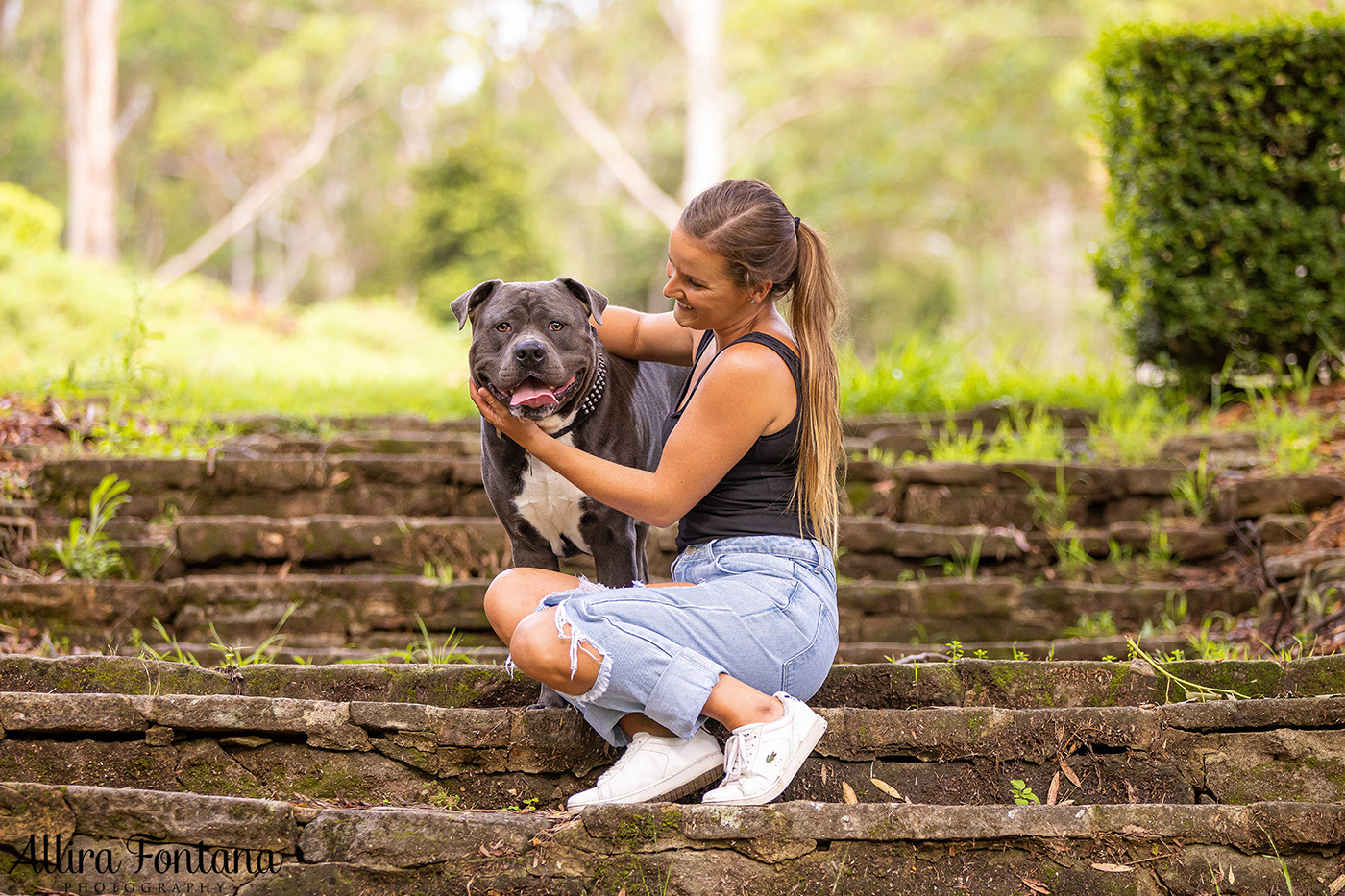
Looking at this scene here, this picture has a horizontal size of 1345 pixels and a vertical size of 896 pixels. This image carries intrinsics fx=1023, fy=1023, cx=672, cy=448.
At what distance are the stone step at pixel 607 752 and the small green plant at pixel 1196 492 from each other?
2.29 metres

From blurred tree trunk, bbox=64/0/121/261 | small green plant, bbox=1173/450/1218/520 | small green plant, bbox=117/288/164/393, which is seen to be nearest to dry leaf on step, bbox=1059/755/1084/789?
small green plant, bbox=1173/450/1218/520

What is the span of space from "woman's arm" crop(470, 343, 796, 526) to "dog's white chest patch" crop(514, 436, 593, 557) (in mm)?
299

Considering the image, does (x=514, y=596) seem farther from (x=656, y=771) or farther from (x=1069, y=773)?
(x=1069, y=773)

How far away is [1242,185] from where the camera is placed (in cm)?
586

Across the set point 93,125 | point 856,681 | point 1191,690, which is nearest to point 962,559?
point 1191,690

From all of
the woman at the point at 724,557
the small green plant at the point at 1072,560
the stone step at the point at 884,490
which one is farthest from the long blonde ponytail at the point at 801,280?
the small green plant at the point at 1072,560

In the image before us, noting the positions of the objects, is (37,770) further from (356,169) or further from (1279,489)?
(356,169)

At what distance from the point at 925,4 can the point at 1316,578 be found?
1686 centimetres

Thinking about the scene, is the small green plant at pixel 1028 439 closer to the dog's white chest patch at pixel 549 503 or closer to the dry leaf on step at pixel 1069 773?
the dry leaf on step at pixel 1069 773

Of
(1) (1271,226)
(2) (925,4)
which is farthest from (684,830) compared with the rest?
(2) (925,4)

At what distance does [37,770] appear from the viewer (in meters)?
2.57

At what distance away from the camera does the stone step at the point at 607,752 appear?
8.50 feet

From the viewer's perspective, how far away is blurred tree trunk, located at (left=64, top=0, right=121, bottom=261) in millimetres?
17750

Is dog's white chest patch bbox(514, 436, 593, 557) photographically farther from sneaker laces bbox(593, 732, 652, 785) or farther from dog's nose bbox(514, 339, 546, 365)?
sneaker laces bbox(593, 732, 652, 785)
